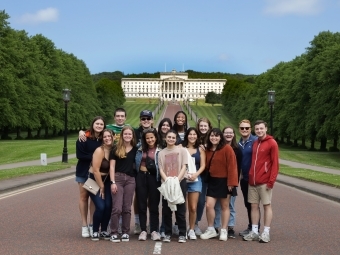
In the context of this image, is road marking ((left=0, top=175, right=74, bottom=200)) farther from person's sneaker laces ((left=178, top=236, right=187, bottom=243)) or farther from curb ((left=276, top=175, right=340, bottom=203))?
curb ((left=276, top=175, right=340, bottom=203))

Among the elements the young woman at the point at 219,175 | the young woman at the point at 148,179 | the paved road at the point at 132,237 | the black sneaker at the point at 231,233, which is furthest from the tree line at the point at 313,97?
the young woman at the point at 148,179

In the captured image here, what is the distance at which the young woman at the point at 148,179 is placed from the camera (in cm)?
933

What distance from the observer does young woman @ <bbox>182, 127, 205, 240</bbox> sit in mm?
9508

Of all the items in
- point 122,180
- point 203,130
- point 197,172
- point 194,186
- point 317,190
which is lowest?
point 317,190

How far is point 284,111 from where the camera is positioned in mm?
61906

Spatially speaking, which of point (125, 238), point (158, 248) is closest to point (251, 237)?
point (158, 248)

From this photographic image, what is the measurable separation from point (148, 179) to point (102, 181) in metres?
0.72

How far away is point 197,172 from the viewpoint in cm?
941

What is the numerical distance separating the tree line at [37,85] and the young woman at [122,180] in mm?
43571

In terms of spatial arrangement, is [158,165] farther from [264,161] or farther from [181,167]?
[264,161]

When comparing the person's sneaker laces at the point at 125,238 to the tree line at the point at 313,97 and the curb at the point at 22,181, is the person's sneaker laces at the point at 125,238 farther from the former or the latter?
the tree line at the point at 313,97

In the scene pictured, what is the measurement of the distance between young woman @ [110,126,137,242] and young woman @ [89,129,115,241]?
0.16 m

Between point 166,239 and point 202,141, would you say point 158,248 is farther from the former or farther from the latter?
point 202,141

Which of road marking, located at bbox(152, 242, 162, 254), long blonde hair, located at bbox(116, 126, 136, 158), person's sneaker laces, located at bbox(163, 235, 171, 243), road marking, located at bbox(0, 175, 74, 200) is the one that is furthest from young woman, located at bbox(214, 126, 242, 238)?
road marking, located at bbox(0, 175, 74, 200)
